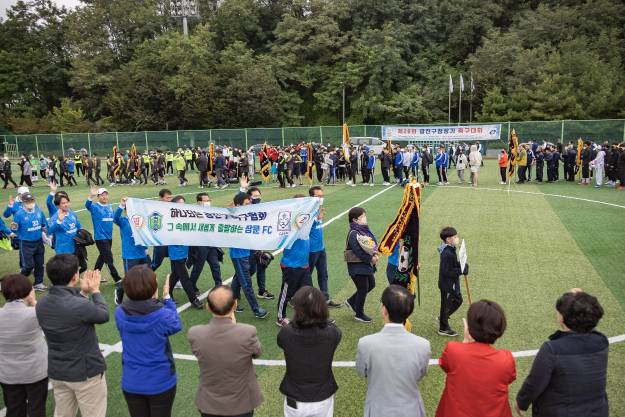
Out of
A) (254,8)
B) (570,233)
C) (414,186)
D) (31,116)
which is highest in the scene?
(254,8)

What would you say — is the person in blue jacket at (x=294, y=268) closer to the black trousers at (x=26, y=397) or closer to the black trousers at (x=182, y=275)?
the black trousers at (x=182, y=275)

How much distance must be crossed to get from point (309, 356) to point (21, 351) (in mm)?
2709

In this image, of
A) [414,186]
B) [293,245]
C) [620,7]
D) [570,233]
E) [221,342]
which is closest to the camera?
[221,342]

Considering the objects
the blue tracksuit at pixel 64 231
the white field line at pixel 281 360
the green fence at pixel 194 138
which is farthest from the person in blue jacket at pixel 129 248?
the green fence at pixel 194 138

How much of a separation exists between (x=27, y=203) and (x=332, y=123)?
56100 millimetres

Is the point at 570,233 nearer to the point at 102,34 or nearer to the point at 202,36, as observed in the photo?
the point at 202,36

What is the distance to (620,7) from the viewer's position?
55625mm

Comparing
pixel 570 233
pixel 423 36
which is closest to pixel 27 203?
pixel 570 233

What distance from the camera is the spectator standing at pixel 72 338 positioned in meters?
4.24

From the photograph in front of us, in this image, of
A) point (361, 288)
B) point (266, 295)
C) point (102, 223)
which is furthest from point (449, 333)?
point (102, 223)

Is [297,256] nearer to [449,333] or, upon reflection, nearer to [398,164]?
[449,333]

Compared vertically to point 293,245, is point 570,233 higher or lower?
lower

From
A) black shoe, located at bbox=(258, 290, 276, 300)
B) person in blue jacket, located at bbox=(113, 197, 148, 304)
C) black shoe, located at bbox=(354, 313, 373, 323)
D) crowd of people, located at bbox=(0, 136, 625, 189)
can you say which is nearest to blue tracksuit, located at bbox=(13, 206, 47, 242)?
person in blue jacket, located at bbox=(113, 197, 148, 304)

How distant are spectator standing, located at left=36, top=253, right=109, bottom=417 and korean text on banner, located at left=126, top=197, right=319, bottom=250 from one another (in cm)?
336
